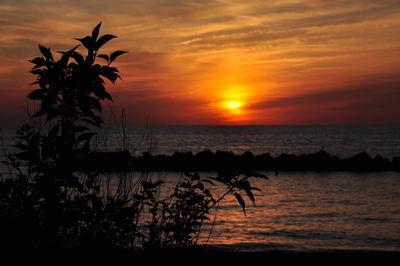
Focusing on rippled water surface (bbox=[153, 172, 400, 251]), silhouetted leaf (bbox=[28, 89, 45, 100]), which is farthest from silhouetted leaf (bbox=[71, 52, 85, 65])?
Result: rippled water surface (bbox=[153, 172, 400, 251])

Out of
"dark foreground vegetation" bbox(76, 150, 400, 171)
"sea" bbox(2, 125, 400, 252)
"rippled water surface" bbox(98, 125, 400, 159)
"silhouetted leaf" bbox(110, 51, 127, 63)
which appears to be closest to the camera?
"silhouetted leaf" bbox(110, 51, 127, 63)

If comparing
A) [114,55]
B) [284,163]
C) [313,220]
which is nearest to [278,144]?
[284,163]

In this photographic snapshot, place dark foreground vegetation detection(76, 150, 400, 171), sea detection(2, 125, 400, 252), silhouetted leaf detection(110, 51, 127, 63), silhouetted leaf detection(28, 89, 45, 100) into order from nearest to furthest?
silhouetted leaf detection(28, 89, 45, 100) → silhouetted leaf detection(110, 51, 127, 63) → sea detection(2, 125, 400, 252) → dark foreground vegetation detection(76, 150, 400, 171)

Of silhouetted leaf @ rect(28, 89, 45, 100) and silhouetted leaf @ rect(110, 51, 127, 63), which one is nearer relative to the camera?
silhouetted leaf @ rect(28, 89, 45, 100)

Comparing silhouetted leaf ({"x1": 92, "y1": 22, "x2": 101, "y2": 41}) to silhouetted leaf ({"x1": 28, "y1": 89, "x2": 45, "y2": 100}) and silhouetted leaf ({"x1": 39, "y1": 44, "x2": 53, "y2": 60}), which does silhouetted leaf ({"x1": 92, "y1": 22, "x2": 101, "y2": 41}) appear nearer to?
silhouetted leaf ({"x1": 39, "y1": 44, "x2": 53, "y2": 60})

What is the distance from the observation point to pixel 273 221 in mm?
10211

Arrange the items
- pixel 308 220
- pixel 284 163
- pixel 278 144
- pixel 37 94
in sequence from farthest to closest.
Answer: pixel 278 144 → pixel 284 163 → pixel 308 220 → pixel 37 94

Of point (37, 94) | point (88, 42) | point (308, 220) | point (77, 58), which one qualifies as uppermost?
point (88, 42)

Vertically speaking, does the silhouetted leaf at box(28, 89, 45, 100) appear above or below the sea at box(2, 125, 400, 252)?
above

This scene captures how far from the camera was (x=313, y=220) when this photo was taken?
1040 centimetres

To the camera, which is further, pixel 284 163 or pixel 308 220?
pixel 284 163

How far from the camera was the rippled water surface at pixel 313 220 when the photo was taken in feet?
27.6

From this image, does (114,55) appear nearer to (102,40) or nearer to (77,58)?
(102,40)

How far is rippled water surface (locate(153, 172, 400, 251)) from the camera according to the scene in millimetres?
8406
